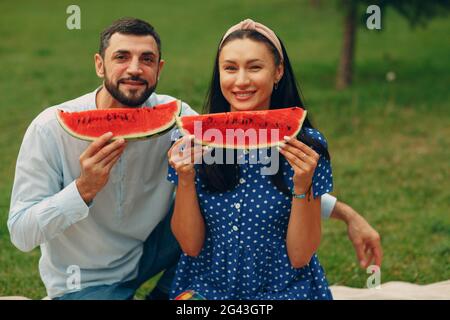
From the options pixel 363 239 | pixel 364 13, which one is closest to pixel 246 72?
pixel 363 239

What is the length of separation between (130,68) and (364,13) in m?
6.75

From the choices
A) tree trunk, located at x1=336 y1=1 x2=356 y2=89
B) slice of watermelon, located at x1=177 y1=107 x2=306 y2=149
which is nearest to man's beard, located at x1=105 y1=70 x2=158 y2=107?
slice of watermelon, located at x1=177 y1=107 x2=306 y2=149

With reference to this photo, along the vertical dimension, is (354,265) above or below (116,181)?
below

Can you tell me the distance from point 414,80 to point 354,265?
6.22 m

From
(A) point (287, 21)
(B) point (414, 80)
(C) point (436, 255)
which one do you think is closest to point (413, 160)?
(C) point (436, 255)

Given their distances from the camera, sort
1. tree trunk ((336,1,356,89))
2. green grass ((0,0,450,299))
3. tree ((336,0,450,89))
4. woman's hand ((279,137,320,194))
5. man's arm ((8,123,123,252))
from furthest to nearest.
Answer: tree trunk ((336,1,356,89)), tree ((336,0,450,89)), green grass ((0,0,450,299)), man's arm ((8,123,123,252)), woman's hand ((279,137,320,194))

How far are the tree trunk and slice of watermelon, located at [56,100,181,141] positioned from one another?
6806mm

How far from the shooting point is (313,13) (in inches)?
694

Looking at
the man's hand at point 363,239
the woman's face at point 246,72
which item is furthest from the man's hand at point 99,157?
the man's hand at point 363,239

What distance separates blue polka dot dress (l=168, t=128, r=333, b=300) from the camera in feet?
11.6

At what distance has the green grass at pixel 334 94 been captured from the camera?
5809 mm

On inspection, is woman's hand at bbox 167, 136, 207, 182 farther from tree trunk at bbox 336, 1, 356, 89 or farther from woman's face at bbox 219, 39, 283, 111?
tree trunk at bbox 336, 1, 356, 89

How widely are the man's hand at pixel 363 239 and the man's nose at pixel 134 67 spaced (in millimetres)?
1335
